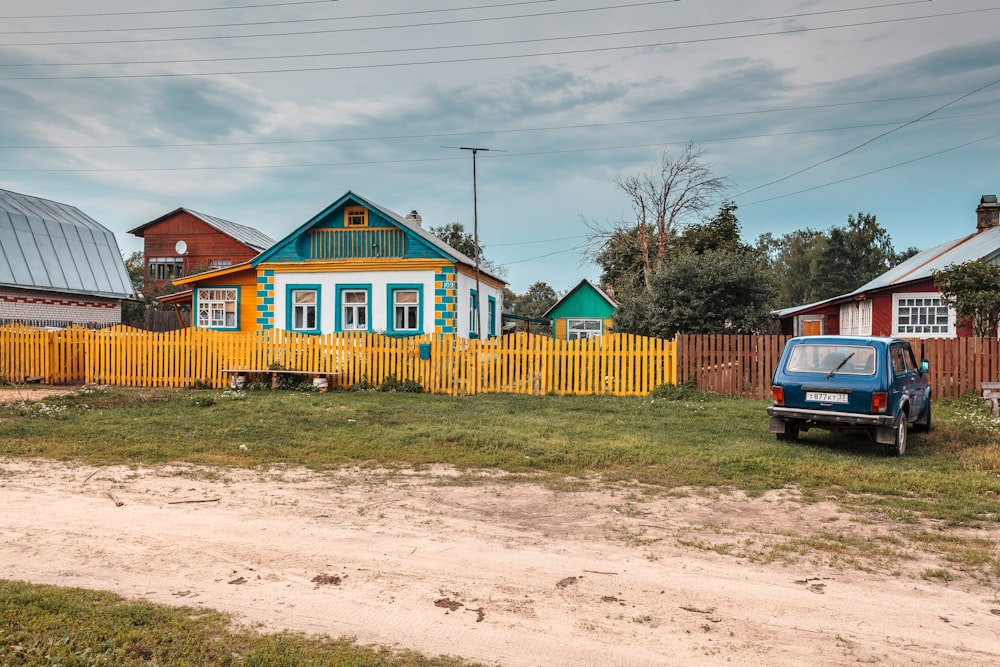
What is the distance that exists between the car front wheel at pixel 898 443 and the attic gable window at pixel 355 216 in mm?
16403

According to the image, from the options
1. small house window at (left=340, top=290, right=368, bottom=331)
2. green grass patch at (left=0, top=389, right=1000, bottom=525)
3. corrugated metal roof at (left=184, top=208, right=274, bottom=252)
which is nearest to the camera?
green grass patch at (left=0, top=389, right=1000, bottom=525)

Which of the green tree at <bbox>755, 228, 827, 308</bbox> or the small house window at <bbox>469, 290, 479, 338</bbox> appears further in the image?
the green tree at <bbox>755, 228, 827, 308</bbox>

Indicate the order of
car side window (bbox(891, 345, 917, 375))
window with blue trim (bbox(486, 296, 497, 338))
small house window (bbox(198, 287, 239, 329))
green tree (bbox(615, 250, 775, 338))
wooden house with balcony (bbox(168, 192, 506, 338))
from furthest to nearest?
1. window with blue trim (bbox(486, 296, 497, 338))
2. small house window (bbox(198, 287, 239, 329))
3. wooden house with balcony (bbox(168, 192, 506, 338))
4. green tree (bbox(615, 250, 775, 338))
5. car side window (bbox(891, 345, 917, 375))

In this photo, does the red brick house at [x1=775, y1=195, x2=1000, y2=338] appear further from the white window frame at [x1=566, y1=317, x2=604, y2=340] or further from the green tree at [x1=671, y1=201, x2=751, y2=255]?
the white window frame at [x1=566, y1=317, x2=604, y2=340]

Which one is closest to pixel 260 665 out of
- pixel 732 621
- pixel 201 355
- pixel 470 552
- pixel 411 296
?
pixel 470 552

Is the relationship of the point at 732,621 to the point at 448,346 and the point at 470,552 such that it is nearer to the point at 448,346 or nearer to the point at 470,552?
the point at 470,552

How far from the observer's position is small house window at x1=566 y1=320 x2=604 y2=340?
42.7 meters

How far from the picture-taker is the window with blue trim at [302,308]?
71.9 ft

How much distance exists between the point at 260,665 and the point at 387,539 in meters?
2.08

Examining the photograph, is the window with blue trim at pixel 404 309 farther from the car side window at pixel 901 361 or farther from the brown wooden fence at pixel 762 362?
the car side window at pixel 901 361

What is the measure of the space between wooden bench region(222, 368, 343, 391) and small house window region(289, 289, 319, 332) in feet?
13.8

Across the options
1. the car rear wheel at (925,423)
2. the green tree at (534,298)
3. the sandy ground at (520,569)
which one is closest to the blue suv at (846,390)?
the car rear wheel at (925,423)

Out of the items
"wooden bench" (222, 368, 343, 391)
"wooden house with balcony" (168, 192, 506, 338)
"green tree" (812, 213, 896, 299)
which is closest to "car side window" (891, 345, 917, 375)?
"wooden bench" (222, 368, 343, 391)

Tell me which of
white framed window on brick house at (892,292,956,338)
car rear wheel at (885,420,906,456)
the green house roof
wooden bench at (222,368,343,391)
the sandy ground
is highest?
the green house roof
